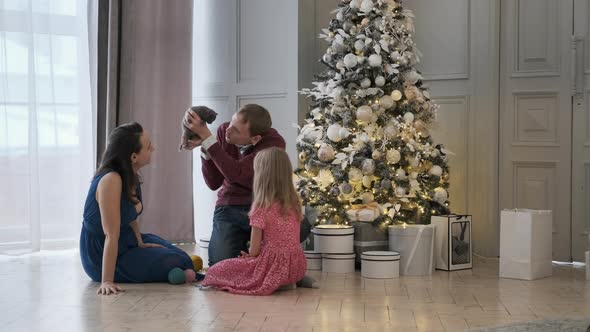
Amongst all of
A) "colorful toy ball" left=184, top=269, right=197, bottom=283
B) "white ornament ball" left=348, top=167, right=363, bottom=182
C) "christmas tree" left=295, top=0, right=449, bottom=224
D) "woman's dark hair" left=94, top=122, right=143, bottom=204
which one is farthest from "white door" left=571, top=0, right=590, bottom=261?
"woman's dark hair" left=94, top=122, right=143, bottom=204

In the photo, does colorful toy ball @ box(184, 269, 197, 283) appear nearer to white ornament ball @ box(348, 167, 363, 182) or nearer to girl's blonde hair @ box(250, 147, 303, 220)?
girl's blonde hair @ box(250, 147, 303, 220)

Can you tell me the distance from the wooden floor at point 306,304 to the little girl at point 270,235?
0.09 meters

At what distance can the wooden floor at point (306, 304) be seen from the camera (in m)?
3.51

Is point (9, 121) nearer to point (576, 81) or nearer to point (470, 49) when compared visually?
point (470, 49)

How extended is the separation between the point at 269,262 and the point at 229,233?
1.85ft

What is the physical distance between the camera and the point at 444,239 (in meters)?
5.14

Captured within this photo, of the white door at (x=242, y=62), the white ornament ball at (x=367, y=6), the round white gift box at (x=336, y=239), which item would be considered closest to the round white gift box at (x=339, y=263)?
the round white gift box at (x=336, y=239)

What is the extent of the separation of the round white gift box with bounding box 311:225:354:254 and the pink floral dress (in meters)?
0.73

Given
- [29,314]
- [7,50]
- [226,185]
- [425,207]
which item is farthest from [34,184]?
[425,207]

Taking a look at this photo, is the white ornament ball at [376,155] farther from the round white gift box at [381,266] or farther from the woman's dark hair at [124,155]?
the woman's dark hair at [124,155]

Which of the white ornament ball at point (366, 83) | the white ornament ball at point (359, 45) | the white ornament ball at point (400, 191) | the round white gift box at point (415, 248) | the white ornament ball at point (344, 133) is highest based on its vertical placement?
the white ornament ball at point (359, 45)

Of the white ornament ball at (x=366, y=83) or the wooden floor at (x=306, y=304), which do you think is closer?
the wooden floor at (x=306, y=304)

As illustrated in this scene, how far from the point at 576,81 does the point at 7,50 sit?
3.86m

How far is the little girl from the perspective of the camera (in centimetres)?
420
